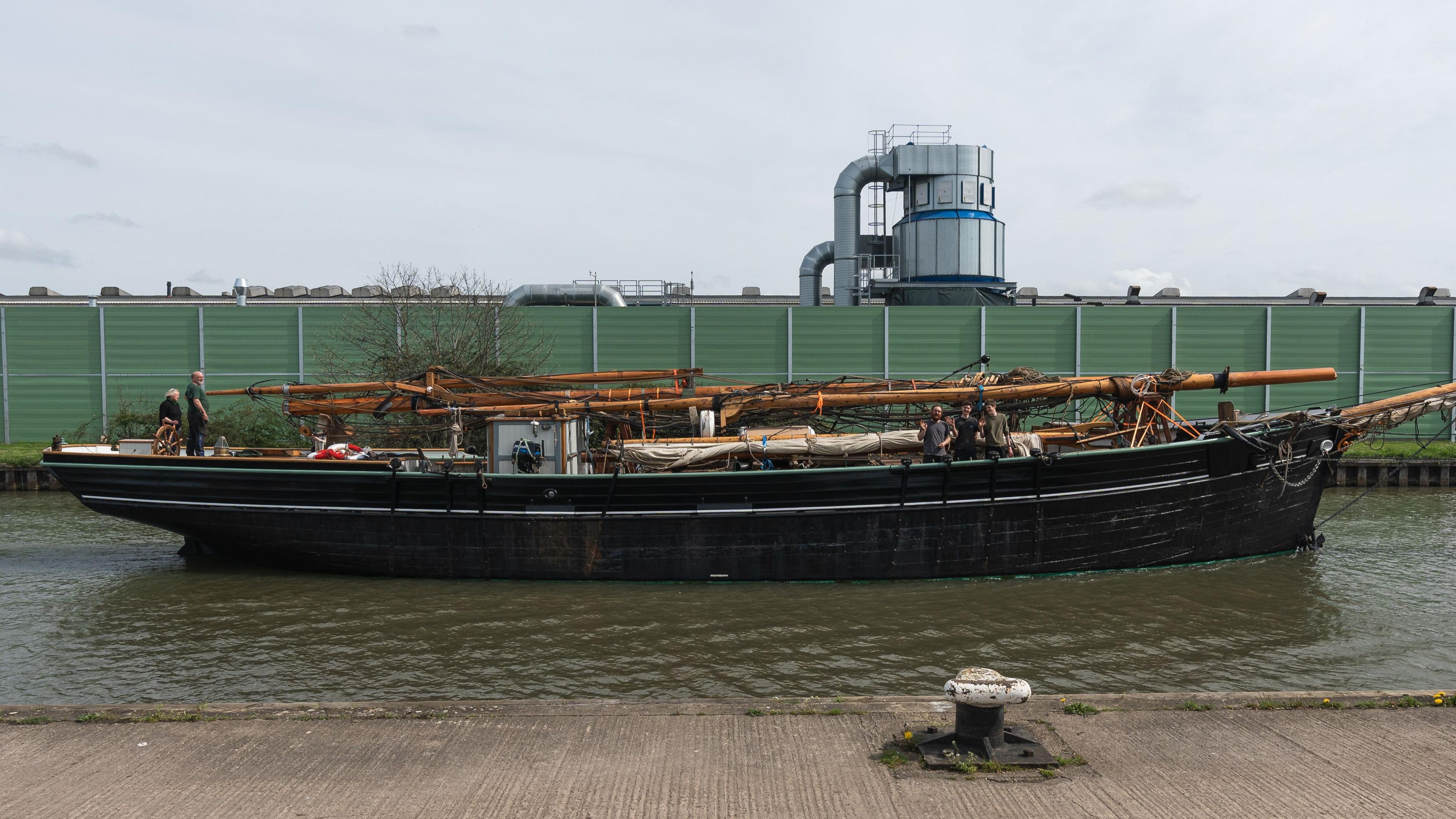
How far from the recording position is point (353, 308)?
31.2 metres

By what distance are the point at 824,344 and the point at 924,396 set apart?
1586 centimetres

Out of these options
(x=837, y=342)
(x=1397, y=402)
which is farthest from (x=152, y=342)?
(x=1397, y=402)

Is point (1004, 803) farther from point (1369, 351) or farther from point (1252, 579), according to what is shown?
point (1369, 351)

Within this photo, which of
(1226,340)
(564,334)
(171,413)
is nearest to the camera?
(171,413)

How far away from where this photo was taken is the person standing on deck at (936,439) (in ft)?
46.8

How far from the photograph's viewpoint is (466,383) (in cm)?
1680

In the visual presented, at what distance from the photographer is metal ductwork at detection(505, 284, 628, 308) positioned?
35.1m

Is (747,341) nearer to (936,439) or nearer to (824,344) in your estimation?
(824,344)

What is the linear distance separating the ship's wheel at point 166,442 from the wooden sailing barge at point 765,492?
0.65m

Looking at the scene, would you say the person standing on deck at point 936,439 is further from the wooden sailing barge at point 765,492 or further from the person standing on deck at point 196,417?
the person standing on deck at point 196,417

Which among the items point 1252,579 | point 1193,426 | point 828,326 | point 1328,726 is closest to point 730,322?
point 828,326

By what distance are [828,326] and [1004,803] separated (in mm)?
26048

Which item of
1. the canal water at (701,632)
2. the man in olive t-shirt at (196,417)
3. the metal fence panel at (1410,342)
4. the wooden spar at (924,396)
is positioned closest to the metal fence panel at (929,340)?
the metal fence panel at (1410,342)

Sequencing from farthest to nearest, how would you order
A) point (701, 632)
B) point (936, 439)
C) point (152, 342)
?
1. point (152, 342)
2. point (936, 439)
3. point (701, 632)
